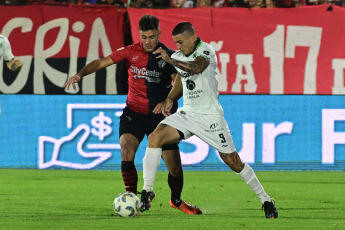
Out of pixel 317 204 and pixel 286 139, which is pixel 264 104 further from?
pixel 317 204

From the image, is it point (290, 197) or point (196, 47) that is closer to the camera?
point (196, 47)

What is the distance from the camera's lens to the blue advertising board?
1420 cm

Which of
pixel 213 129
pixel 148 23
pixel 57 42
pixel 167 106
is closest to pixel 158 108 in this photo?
pixel 167 106

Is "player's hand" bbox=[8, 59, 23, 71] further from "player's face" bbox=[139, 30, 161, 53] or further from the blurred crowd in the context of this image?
the blurred crowd

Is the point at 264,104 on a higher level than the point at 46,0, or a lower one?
lower

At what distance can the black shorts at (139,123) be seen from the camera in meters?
8.73

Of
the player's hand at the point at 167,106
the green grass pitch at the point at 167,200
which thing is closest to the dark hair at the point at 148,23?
the player's hand at the point at 167,106

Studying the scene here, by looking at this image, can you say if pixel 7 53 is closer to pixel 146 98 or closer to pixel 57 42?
pixel 146 98

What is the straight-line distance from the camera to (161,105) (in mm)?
8562

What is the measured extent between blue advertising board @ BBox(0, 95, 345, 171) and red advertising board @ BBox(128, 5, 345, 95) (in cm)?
127

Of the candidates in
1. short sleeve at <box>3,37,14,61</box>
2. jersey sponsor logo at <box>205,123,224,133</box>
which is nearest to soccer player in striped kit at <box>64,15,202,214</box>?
jersey sponsor logo at <box>205,123,224,133</box>

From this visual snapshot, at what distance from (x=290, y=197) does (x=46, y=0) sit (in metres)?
7.74

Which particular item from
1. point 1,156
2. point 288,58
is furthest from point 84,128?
point 288,58

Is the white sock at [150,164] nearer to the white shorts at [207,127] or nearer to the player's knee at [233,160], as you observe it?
the white shorts at [207,127]
